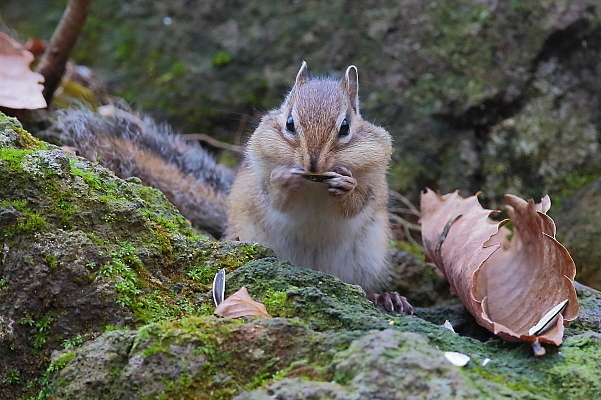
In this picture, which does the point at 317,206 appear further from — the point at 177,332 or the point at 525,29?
the point at 525,29

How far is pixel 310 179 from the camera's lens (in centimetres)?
277

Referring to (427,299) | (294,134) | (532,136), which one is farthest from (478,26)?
(294,134)

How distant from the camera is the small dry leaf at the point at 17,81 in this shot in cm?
324

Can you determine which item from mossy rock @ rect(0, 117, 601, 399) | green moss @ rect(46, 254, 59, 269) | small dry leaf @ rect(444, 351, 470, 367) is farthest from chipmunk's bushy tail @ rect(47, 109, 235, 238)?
small dry leaf @ rect(444, 351, 470, 367)

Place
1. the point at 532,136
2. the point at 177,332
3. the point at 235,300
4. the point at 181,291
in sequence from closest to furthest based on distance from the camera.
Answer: the point at 177,332, the point at 235,300, the point at 181,291, the point at 532,136

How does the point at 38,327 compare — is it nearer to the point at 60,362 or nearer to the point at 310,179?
the point at 60,362

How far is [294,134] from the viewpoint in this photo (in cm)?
288

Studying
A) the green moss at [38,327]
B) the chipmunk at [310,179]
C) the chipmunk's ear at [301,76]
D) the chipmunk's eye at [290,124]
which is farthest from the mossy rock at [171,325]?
the chipmunk's ear at [301,76]

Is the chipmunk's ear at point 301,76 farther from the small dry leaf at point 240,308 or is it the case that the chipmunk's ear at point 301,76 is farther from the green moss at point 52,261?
the green moss at point 52,261

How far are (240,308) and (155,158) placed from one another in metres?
1.82

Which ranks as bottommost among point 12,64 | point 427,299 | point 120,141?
point 427,299

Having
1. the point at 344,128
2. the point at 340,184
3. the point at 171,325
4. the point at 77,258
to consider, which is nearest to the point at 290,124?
the point at 344,128

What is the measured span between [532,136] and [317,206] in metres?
2.00

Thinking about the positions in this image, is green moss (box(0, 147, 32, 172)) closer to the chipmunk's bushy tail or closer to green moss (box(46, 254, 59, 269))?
green moss (box(46, 254, 59, 269))
